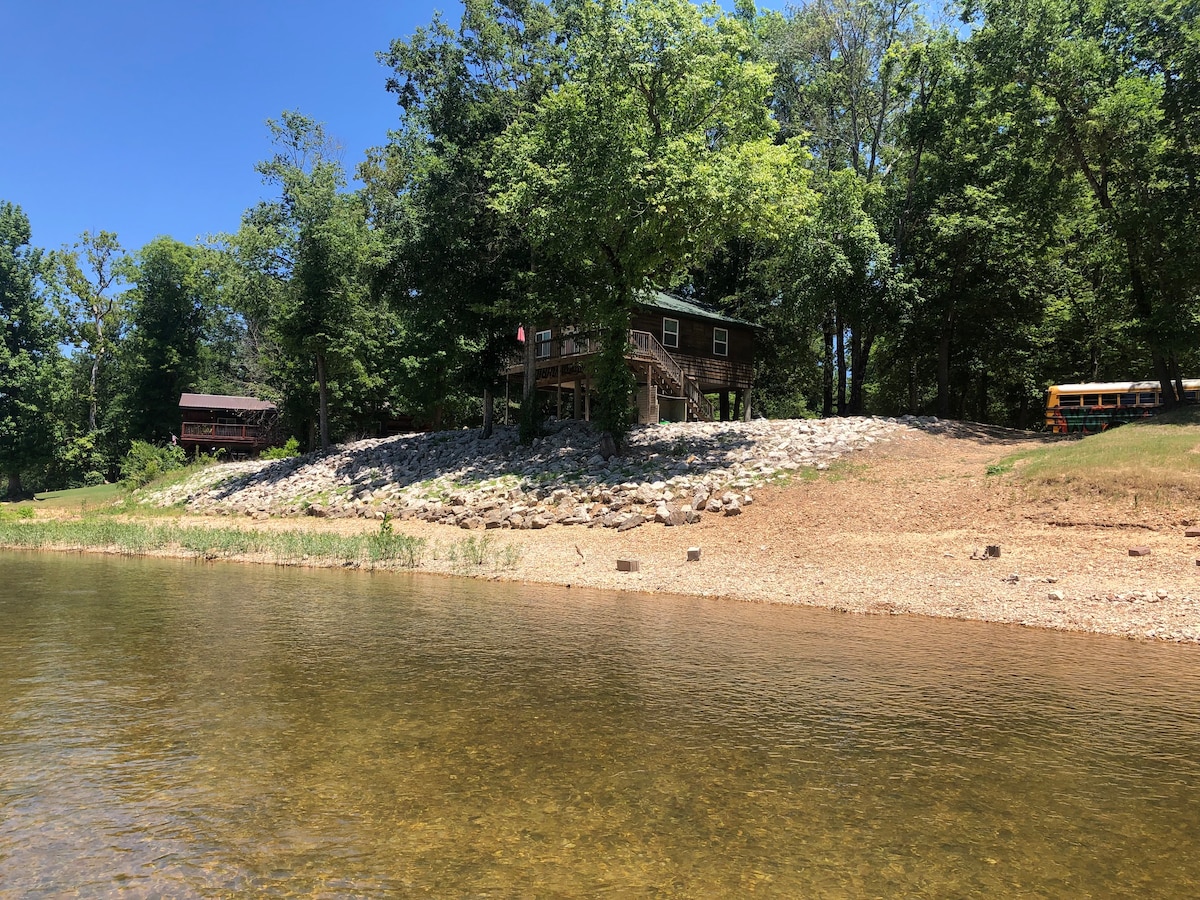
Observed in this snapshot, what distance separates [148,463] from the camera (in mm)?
43656

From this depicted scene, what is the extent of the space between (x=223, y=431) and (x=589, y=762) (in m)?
56.6

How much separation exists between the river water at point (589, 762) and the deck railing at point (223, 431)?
48334 mm

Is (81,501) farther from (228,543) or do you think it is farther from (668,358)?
(668,358)

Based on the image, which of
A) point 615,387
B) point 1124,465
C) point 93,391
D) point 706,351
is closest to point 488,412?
point 615,387

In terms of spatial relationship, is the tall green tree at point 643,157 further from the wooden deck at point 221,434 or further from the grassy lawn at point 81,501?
the wooden deck at point 221,434

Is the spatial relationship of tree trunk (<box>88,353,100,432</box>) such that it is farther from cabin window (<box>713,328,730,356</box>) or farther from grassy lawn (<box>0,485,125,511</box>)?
cabin window (<box>713,328,730,356</box>)

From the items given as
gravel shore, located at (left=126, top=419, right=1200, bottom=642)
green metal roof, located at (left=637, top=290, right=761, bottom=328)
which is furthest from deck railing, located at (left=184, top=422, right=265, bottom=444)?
green metal roof, located at (left=637, top=290, right=761, bottom=328)

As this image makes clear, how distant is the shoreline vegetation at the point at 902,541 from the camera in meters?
13.2

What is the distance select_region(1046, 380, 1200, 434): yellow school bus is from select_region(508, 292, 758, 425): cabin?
13751 millimetres

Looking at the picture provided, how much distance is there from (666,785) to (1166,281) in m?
30.3

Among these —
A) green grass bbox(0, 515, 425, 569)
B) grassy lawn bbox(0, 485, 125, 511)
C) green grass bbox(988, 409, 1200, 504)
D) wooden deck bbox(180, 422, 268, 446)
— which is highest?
wooden deck bbox(180, 422, 268, 446)

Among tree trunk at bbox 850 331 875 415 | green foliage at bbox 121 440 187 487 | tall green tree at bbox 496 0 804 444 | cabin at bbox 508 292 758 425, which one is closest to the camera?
tall green tree at bbox 496 0 804 444

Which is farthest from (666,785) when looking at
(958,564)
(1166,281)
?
(1166,281)

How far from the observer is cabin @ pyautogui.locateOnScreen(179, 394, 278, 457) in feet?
178
